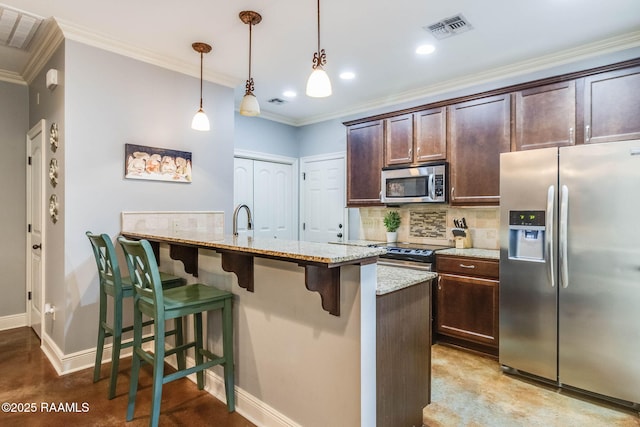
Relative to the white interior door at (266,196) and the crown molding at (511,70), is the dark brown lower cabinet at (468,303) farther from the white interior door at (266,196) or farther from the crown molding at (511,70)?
the white interior door at (266,196)

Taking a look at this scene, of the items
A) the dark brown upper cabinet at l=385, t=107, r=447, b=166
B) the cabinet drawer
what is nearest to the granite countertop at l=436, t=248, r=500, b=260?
the cabinet drawer

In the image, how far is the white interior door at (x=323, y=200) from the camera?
4.95 m

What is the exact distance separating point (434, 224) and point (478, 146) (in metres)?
1.03

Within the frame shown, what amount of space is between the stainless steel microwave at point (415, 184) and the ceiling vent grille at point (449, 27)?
1.24 meters

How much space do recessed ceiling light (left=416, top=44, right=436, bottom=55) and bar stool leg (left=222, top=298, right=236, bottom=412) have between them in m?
2.57

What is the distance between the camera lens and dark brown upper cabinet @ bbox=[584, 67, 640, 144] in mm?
2650

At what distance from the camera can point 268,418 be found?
2027 millimetres

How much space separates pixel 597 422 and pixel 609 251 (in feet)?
3.49

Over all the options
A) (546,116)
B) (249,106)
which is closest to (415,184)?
(546,116)

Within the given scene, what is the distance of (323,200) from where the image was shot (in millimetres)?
5168

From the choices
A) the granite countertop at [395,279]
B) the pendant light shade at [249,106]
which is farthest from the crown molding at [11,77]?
the granite countertop at [395,279]

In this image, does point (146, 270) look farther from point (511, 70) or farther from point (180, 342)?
point (511, 70)

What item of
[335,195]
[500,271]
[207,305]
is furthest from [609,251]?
[335,195]

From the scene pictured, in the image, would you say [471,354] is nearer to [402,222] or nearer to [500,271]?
[500,271]
